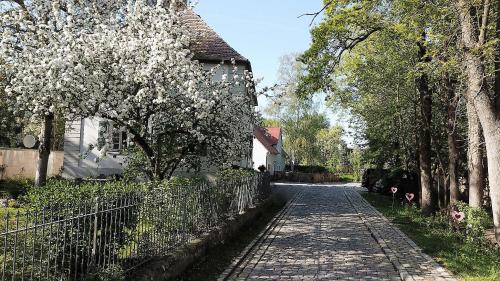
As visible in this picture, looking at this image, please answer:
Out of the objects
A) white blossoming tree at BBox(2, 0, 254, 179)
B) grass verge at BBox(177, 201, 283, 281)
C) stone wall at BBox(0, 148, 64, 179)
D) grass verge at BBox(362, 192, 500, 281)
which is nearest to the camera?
grass verge at BBox(177, 201, 283, 281)

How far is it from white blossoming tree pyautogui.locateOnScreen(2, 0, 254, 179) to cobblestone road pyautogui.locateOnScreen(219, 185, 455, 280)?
3.52 m

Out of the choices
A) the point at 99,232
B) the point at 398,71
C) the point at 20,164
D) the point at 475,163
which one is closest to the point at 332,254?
the point at 475,163

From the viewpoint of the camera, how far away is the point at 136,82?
40.3 feet

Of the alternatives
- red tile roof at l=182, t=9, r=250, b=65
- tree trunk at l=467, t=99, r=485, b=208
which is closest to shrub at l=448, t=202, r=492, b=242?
tree trunk at l=467, t=99, r=485, b=208

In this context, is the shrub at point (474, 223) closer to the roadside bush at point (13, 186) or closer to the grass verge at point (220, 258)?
the grass verge at point (220, 258)

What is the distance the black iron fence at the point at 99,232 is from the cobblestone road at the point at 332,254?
135cm

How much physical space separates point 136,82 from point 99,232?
6.63m

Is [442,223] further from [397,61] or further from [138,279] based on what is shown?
[138,279]

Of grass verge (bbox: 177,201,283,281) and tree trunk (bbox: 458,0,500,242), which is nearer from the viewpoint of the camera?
grass verge (bbox: 177,201,283,281)

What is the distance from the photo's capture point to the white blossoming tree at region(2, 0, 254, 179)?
39.0 ft

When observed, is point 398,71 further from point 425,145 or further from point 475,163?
point 475,163

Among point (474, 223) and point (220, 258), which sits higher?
point (474, 223)

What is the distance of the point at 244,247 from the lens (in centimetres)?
1159

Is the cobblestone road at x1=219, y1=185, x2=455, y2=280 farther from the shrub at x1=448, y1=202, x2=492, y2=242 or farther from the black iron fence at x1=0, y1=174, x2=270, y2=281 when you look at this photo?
the shrub at x1=448, y1=202, x2=492, y2=242
